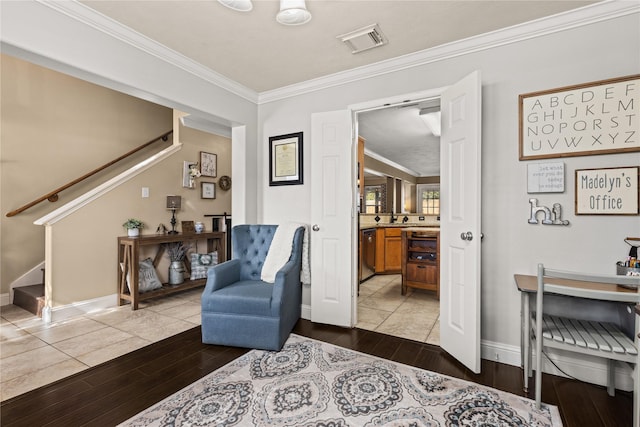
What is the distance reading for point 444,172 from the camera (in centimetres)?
248

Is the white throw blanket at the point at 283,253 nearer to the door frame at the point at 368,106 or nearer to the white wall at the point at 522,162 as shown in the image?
the door frame at the point at 368,106

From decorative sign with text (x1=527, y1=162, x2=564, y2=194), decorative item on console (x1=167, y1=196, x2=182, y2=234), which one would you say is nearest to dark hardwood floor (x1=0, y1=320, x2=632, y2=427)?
decorative sign with text (x1=527, y1=162, x2=564, y2=194)

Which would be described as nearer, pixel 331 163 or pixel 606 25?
pixel 606 25

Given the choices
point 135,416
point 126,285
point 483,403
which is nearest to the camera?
point 135,416

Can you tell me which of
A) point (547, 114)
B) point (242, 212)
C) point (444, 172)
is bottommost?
point (242, 212)

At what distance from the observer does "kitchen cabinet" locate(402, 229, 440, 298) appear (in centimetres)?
407

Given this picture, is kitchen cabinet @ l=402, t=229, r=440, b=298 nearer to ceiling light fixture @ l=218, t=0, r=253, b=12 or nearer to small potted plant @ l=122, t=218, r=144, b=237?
ceiling light fixture @ l=218, t=0, r=253, b=12

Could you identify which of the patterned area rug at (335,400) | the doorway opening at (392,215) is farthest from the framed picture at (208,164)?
the patterned area rug at (335,400)

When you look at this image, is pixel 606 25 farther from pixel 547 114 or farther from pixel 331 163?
pixel 331 163

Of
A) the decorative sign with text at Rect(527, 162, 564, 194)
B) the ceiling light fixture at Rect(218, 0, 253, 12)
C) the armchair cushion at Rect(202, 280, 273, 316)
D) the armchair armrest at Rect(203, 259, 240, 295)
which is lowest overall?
the armchair cushion at Rect(202, 280, 273, 316)

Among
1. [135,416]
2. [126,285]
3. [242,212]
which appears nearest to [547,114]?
[242,212]

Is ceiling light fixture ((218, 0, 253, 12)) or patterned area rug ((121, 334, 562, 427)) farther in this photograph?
ceiling light fixture ((218, 0, 253, 12))

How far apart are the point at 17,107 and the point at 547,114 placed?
558 cm

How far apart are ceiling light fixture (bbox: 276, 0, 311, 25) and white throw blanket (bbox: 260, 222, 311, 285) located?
1.81 metres
